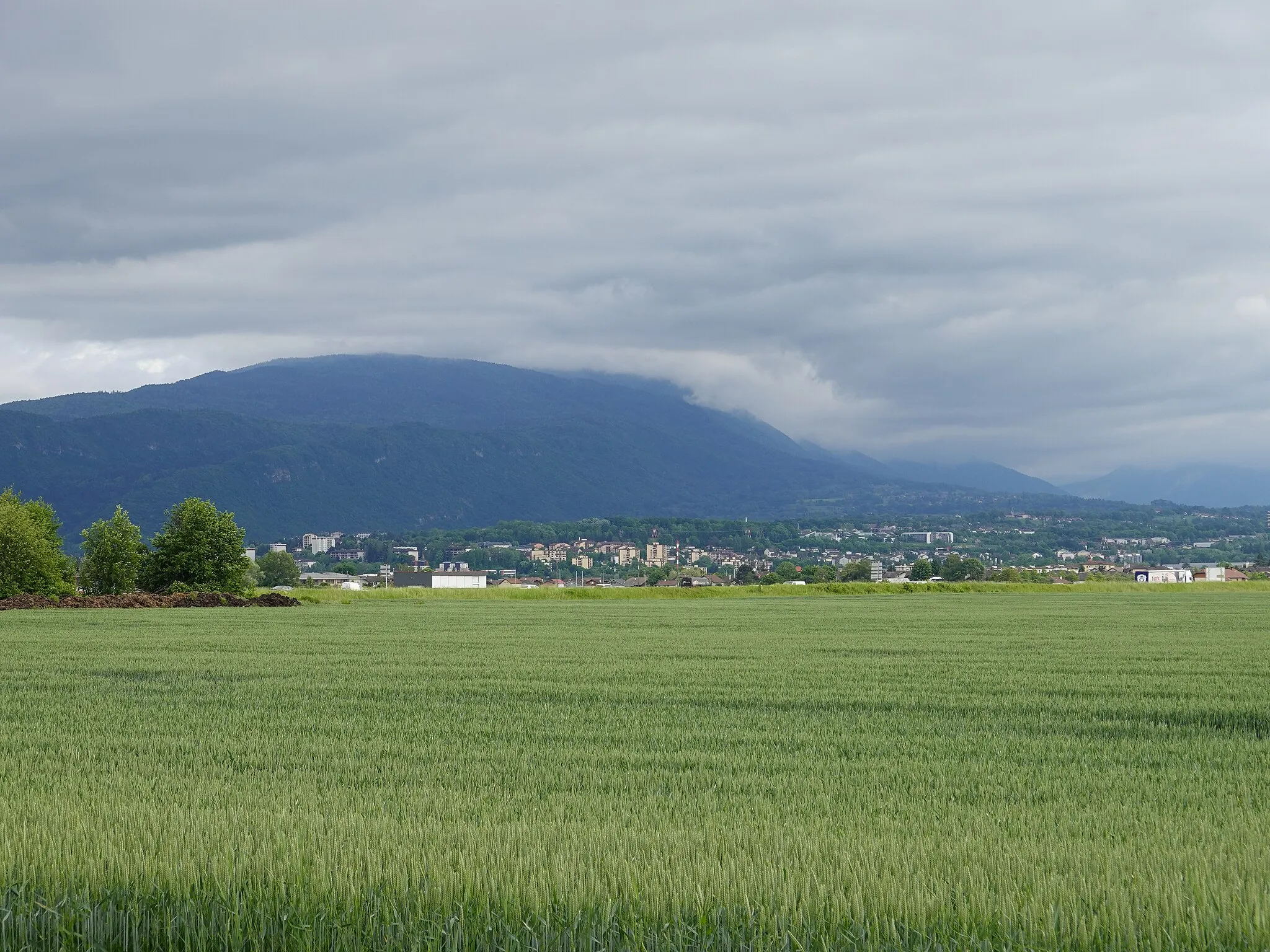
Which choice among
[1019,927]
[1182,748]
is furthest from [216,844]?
[1182,748]

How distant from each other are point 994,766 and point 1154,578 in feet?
477

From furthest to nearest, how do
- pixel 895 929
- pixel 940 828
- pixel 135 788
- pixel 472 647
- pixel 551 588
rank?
pixel 551 588
pixel 472 647
pixel 135 788
pixel 940 828
pixel 895 929

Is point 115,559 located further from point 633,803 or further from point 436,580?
point 633,803

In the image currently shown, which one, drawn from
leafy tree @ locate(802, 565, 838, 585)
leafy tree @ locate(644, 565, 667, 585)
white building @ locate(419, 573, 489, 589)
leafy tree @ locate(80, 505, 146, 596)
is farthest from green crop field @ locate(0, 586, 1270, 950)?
leafy tree @ locate(644, 565, 667, 585)

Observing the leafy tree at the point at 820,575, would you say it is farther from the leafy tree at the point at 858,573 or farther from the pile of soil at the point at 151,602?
the pile of soil at the point at 151,602

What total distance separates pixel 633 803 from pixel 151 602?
186 feet

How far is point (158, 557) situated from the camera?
79.2 m

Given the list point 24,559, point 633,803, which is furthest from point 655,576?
point 633,803

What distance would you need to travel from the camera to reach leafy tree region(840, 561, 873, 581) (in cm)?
15950

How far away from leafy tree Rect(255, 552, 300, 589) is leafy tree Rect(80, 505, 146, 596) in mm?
86707

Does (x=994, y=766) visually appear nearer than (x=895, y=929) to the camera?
No

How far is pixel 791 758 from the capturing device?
12.5 metres

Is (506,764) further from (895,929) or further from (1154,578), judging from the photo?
(1154,578)

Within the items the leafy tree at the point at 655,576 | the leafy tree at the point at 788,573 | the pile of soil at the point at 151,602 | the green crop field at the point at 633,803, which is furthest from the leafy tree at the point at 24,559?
the leafy tree at the point at 655,576
